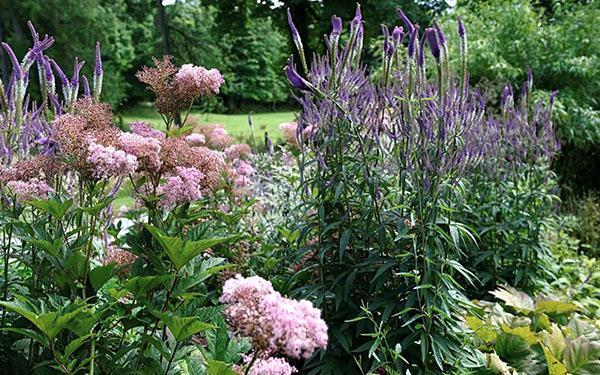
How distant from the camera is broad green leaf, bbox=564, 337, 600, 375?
3146 mm

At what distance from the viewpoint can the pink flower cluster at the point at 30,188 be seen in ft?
6.48

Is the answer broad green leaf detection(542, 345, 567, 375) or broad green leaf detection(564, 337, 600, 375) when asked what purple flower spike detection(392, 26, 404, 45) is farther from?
broad green leaf detection(564, 337, 600, 375)

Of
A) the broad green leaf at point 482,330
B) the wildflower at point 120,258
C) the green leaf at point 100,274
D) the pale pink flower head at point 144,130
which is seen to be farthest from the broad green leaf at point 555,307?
the green leaf at point 100,274

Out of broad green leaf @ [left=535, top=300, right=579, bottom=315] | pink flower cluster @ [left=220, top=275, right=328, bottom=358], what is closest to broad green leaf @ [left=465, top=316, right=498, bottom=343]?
broad green leaf @ [left=535, top=300, right=579, bottom=315]

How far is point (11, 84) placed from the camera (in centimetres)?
242

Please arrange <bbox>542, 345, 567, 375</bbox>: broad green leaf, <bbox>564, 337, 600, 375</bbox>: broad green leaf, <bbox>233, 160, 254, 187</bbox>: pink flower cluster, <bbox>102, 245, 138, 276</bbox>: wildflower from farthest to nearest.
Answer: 1. <bbox>233, 160, 254, 187</bbox>: pink flower cluster
2. <bbox>564, 337, 600, 375</bbox>: broad green leaf
3. <bbox>542, 345, 567, 375</bbox>: broad green leaf
4. <bbox>102, 245, 138, 276</bbox>: wildflower

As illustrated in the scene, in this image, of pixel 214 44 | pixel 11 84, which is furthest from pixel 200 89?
pixel 214 44

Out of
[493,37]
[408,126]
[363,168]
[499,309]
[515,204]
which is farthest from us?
[493,37]

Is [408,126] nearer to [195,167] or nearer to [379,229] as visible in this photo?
[379,229]

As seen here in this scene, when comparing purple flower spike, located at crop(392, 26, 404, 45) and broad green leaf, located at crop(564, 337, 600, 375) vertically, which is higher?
purple flower spike, located at crop(392, 26, 404, 45)

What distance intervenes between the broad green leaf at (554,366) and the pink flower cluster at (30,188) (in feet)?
8.46

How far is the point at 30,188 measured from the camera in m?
1.99

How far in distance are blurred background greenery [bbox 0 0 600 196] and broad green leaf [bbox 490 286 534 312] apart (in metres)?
1.58

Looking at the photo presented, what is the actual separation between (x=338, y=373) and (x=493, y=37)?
7.23 meters
